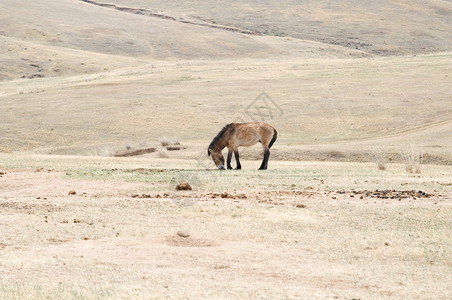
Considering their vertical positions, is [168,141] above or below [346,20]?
below

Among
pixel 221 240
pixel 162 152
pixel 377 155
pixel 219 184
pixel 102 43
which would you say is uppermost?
pixel 221 240

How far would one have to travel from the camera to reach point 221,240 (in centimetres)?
1099

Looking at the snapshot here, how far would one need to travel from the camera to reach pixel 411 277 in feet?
29.0

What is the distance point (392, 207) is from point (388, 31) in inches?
3622

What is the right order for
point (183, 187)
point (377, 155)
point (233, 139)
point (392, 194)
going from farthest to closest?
point (377, 155) → point (233, 139) → point (183, 187) → point (392, 194)

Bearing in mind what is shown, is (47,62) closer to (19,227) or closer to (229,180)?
(229,180)

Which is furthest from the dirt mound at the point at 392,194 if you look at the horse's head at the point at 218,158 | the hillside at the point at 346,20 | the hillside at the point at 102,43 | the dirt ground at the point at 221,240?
the hillside at the point at 346,20

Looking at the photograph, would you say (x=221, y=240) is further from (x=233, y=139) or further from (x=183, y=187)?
(x=233, y=139)

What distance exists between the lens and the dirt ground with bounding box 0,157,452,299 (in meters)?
8.34

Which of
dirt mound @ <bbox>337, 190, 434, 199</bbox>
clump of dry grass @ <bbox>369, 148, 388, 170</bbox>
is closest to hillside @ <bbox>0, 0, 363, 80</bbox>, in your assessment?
clump of dry grass @ <bbox>369, 148, 388, 170</bbox>

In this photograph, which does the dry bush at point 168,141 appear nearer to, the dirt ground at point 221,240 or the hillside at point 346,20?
the dirt ground at point 221,240

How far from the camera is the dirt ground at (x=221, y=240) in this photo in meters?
8.34

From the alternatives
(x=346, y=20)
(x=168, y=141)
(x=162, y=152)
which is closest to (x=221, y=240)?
(x=162, y=152)

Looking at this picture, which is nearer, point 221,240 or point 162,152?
point 221,240
